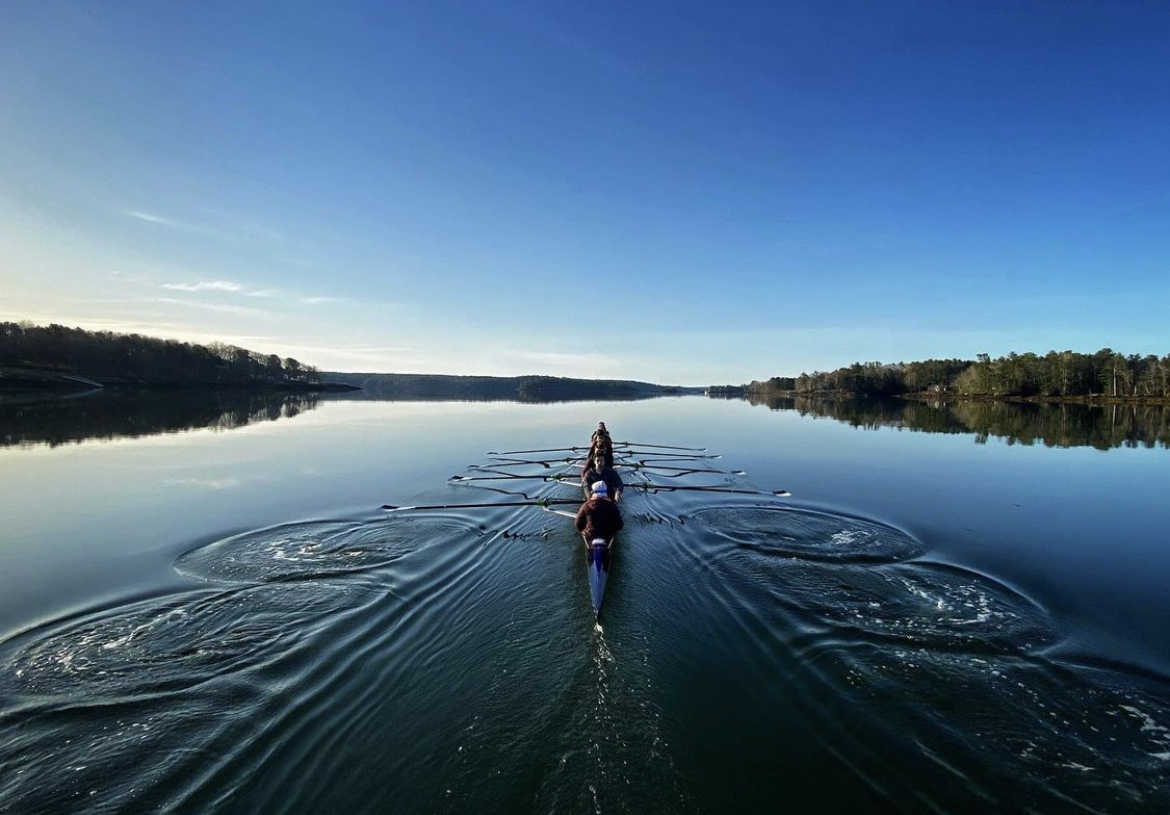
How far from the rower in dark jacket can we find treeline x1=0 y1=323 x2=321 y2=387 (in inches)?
4638

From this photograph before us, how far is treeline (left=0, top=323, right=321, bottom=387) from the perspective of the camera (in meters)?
92.6

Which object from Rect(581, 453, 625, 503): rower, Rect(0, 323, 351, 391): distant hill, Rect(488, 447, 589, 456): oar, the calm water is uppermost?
Rect(0, 323, 351, 391): distant hill

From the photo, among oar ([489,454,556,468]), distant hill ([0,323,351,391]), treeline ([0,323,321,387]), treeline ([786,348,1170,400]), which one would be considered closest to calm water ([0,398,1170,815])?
oar ([489,454,556,468])

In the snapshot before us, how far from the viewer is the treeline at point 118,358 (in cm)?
9262

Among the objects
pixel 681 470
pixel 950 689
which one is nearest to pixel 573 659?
pixel 950 689

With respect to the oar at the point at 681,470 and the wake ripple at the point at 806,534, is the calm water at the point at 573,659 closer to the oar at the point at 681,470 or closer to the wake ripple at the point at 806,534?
the wake ripple at the point at 806,534

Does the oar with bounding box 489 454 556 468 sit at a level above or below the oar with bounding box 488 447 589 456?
below

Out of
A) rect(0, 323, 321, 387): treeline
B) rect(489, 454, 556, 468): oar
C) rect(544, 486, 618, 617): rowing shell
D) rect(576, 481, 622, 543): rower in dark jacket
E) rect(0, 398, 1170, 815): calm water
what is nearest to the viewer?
rect(0, 398, 1170, 815): calm water

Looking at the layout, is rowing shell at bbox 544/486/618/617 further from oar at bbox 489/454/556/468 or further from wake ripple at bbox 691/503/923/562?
oar at bbox 489/454/556/468

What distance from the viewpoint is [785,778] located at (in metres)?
5.32

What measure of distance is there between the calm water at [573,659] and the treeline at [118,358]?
112577 millimetres

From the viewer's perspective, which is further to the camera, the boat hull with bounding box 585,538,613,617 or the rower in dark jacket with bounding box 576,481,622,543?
the rower in dark jacket with bounding box 576,481,622,543

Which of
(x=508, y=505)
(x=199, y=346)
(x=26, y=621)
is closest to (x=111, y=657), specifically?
(x=26, y=621)

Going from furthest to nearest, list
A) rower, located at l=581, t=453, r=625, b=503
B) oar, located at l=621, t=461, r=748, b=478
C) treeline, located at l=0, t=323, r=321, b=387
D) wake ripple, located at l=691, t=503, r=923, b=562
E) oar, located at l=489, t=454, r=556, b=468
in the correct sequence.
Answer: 1. treeline, located at l=0, t=323, r=321, b=387
2. oar, located at l=489, t=454, r=556, b=468
3. oar, located at l=621, t=461, r=748, b=478
4. rower, located at l=581, t=453, r=625, b=503
5. wake ripple, located at l=691, t=503, r=923, b=562
